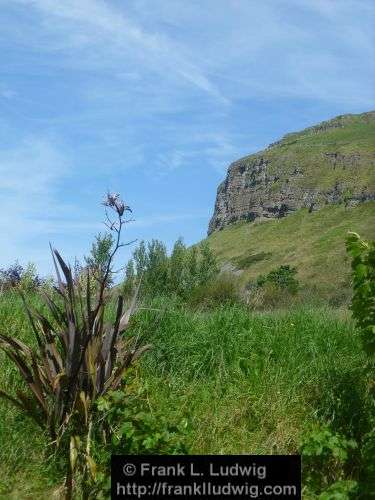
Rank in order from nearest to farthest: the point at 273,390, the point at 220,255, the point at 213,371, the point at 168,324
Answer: the point at 273,390 < the point at 213,371 < the point at 168,324 < the point at 220,255

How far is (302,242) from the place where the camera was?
93625 mm

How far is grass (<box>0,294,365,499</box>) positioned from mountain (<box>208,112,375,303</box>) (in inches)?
2371

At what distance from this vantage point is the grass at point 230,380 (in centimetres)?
553

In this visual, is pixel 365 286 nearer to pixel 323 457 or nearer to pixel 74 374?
pixel 323 457

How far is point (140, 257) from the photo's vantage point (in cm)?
2998

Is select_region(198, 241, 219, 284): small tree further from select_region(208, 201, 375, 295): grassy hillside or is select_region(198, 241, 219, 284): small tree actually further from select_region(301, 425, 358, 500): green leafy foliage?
select_region(208, 201, 375, 295): grassy hillside

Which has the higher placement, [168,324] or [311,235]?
[311,235]

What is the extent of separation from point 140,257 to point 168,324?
22979 millimetres

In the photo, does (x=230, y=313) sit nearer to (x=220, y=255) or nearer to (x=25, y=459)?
(x=25, y=459)

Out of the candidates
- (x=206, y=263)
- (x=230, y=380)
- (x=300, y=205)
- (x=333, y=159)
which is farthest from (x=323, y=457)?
(x=333, y=159)

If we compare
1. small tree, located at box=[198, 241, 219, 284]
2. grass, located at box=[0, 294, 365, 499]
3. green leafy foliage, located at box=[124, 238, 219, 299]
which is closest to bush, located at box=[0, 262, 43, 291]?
grass, located at box=[0, 294, 365, 499]

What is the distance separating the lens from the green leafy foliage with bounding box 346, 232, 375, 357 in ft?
16.9

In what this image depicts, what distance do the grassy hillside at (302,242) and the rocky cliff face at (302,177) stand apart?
320 centimetres

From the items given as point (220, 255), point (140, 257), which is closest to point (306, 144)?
point (220, 255)
